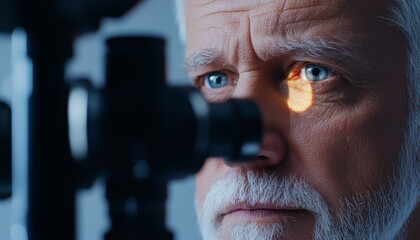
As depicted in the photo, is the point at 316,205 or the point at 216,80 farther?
the point at 216,80

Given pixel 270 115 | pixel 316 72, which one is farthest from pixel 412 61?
pixel 270 115

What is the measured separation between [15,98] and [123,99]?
2.8 inches

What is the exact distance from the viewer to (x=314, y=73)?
54.7 inches

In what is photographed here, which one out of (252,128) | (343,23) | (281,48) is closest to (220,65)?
(281,48)

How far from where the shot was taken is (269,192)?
1.26m

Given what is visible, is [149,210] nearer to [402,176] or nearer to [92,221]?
[92,221]

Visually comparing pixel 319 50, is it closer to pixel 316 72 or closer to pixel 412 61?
pixel 316 72

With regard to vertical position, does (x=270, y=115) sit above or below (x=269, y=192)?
above

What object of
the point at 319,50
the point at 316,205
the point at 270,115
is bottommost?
the point at 316,205

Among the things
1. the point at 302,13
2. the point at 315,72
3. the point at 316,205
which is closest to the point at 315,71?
the point at 315,72

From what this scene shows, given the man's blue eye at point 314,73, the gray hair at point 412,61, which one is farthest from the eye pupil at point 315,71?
the gray hair at point 412,61

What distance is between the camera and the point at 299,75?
1.37 m

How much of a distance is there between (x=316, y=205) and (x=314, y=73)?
248 millimetres

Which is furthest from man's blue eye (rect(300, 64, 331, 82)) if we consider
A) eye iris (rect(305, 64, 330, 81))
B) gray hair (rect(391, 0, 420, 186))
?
gray hair (rect(391, 0, 420, 186))
